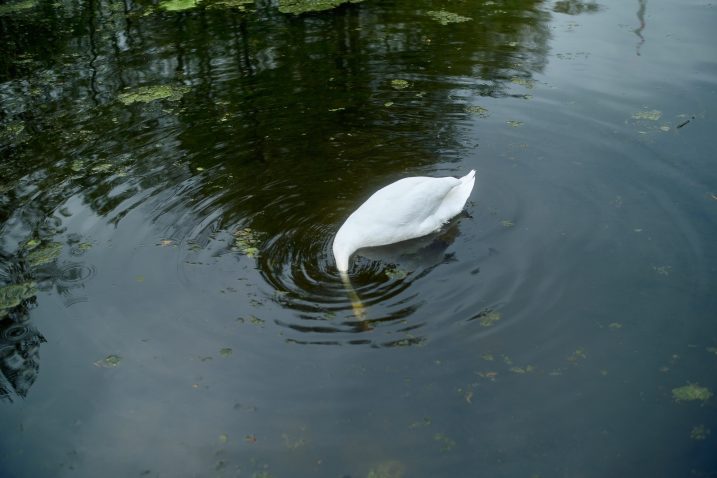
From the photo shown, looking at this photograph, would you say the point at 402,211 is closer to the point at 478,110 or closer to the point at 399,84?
the point at 478,110

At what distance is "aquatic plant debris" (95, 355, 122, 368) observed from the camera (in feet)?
14.2

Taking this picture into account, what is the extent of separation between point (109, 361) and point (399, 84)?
468 centimetres

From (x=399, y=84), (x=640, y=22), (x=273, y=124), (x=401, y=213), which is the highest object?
(x=640, y=22)

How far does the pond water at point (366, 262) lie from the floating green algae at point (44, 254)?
0.02 meters

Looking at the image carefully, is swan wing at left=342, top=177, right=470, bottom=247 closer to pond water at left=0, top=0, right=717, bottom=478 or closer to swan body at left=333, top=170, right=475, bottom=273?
swan body at left=333, top=170, right=475, bottom=273

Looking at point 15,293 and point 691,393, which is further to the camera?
point 15,293

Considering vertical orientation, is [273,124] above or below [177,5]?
below

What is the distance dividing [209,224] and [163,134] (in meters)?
1.93

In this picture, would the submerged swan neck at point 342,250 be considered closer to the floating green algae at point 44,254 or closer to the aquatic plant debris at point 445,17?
the floating green algae at point 44,254

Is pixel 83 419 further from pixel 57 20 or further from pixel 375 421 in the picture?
pixel 57 20

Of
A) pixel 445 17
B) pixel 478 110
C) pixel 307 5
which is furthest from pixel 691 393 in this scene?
pixel 307 5

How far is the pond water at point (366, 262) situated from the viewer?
12.3 ft

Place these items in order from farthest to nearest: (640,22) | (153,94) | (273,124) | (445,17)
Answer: (445,17) < (640,22) < (153,94) < (273,124)

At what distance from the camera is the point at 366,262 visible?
5.20 meters
